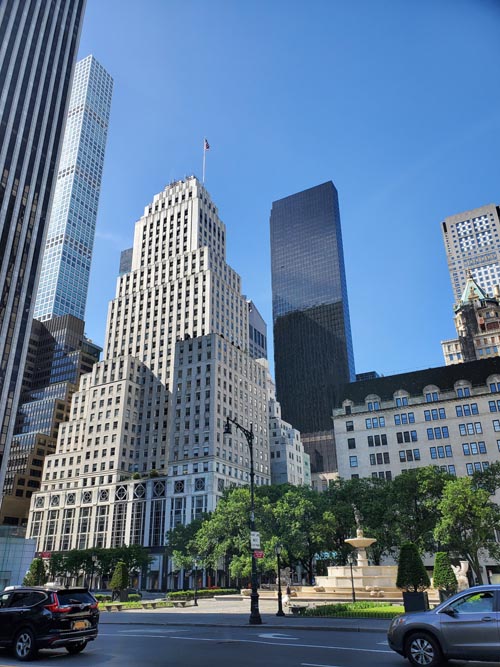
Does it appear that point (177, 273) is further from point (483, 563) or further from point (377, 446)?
point (483, 563)

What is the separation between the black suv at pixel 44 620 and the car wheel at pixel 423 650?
9519mm

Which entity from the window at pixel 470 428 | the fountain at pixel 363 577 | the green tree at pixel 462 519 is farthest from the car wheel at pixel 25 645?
the window at pixel 470 428

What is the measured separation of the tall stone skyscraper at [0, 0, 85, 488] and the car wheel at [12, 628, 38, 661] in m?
76.2

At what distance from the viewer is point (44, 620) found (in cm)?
1526

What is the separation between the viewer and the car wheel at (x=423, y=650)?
40.4 feet

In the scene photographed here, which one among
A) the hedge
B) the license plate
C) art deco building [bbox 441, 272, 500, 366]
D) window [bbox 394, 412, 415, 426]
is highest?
art deco building [bbox 441, 272, 500, 366]

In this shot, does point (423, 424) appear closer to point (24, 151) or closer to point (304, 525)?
point (304, 525)

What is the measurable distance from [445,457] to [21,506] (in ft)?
384

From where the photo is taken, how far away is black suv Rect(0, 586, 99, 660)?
15.1 meters

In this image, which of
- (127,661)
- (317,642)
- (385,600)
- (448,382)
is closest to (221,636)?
(317,642)

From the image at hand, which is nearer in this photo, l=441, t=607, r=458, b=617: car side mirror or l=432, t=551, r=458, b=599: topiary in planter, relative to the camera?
l=441, t=607, r=458, b=617: car side mirror

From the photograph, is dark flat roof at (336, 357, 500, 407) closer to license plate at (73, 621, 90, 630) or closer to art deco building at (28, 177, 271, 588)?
art deco building at (28, 177, 271, 588)

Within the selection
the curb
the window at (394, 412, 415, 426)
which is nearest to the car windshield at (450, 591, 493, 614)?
the curb

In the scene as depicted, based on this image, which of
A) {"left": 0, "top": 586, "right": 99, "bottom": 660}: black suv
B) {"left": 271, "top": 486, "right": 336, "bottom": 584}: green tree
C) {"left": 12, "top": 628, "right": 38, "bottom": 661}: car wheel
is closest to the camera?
{"left": 12, "top": 628, "right": 38, "bottom": 661}: car wheel
